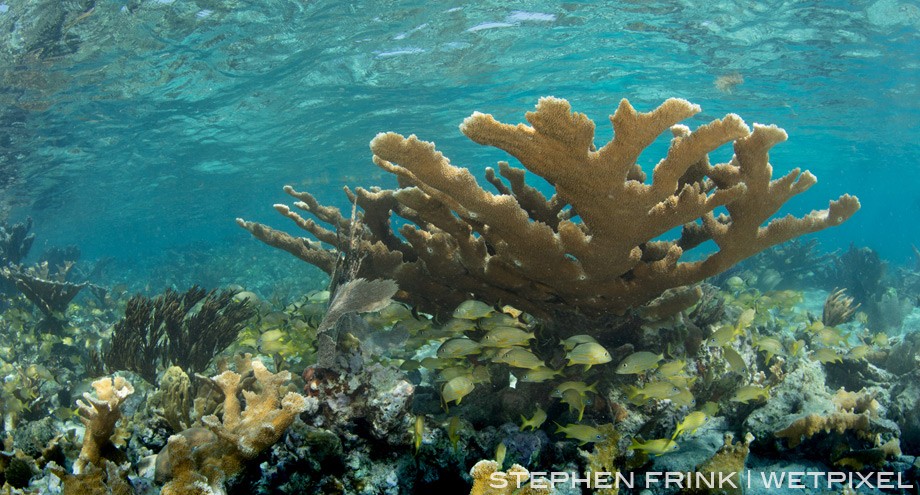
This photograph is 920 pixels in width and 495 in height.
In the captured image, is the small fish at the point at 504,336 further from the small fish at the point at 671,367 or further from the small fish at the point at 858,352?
the small fish at the point at 858,352

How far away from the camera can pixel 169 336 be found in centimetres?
591

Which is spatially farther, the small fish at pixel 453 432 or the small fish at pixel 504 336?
the small fish at pixel 504 336

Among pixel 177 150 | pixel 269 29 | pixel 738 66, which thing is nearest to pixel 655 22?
pixel 738 66

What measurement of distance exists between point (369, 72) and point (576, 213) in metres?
17.7

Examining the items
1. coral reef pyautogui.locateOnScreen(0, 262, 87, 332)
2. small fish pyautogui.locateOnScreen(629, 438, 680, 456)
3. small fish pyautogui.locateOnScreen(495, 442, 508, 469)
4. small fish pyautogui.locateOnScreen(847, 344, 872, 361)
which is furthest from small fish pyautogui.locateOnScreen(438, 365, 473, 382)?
coral reef pyautogui.locateOnScreen(0, 262, 87, 332)

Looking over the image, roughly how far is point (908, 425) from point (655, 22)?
15.0 m

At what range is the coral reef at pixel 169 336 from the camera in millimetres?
5816

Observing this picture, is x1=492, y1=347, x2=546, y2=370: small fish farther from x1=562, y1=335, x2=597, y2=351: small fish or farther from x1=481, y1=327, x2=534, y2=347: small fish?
x1=562, y1=335, x2=597, y2=351: small fish

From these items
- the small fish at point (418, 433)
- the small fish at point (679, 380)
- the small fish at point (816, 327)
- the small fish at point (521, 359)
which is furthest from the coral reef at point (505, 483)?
the small fish at point (816, 327)

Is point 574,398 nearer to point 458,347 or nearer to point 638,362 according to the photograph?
point 638,362

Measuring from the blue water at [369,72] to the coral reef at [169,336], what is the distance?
1094 centimetres

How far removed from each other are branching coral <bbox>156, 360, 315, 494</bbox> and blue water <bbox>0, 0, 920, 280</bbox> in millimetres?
13764

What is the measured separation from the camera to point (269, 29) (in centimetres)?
1489

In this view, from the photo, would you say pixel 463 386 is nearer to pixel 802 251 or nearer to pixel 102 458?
pixel 102 458
